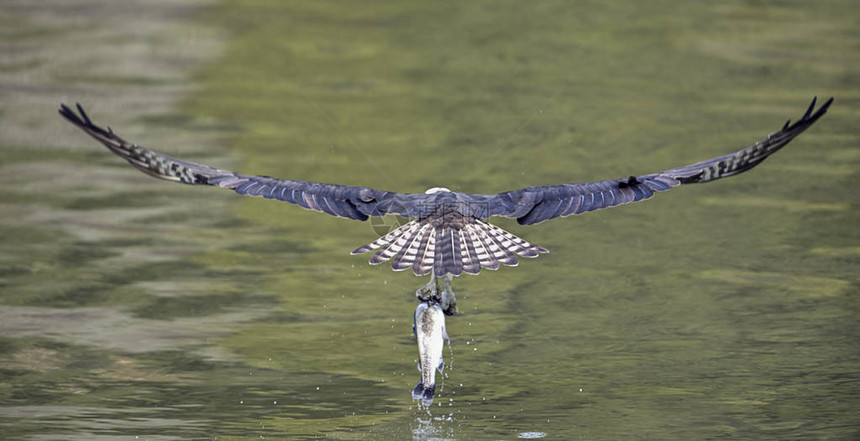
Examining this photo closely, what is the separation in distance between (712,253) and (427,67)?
317 inches

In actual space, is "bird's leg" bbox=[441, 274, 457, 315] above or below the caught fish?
above

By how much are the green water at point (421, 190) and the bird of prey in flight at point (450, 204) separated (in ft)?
4.85

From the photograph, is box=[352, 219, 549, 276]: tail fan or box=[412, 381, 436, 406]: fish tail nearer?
box=[412, 381, 436, 406]: fish tail

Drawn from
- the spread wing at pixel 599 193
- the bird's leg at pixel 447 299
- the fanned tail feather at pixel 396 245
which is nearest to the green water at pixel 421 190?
the bird's leg at pixel 447 299

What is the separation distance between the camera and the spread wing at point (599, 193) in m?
11.3

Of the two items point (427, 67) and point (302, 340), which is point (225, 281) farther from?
point (427, 67)

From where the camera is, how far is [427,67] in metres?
22.9

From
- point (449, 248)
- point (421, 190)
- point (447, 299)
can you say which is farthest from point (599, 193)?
point (421, 190)

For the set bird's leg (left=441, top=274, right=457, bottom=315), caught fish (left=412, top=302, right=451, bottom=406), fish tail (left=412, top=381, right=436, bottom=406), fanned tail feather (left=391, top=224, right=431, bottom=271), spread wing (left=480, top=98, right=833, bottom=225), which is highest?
spread wing (left=480, top=98, right=833, bottom=225)

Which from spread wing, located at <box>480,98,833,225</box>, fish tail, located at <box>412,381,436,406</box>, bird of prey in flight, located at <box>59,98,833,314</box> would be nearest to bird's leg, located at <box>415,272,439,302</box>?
bird of prey in flight, located at <box>59,98,833,314</box>

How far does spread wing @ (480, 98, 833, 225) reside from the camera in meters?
11.3

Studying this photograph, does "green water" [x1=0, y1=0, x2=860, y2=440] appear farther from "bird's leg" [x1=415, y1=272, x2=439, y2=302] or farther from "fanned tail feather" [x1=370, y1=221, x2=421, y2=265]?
"fanned tail feather" [x1=370, y1=221, x2=421, y2=265]

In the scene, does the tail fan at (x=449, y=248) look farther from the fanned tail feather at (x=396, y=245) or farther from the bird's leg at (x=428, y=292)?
the bird's leg at (x=428, y=292)

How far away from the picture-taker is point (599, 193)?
11523 mm
